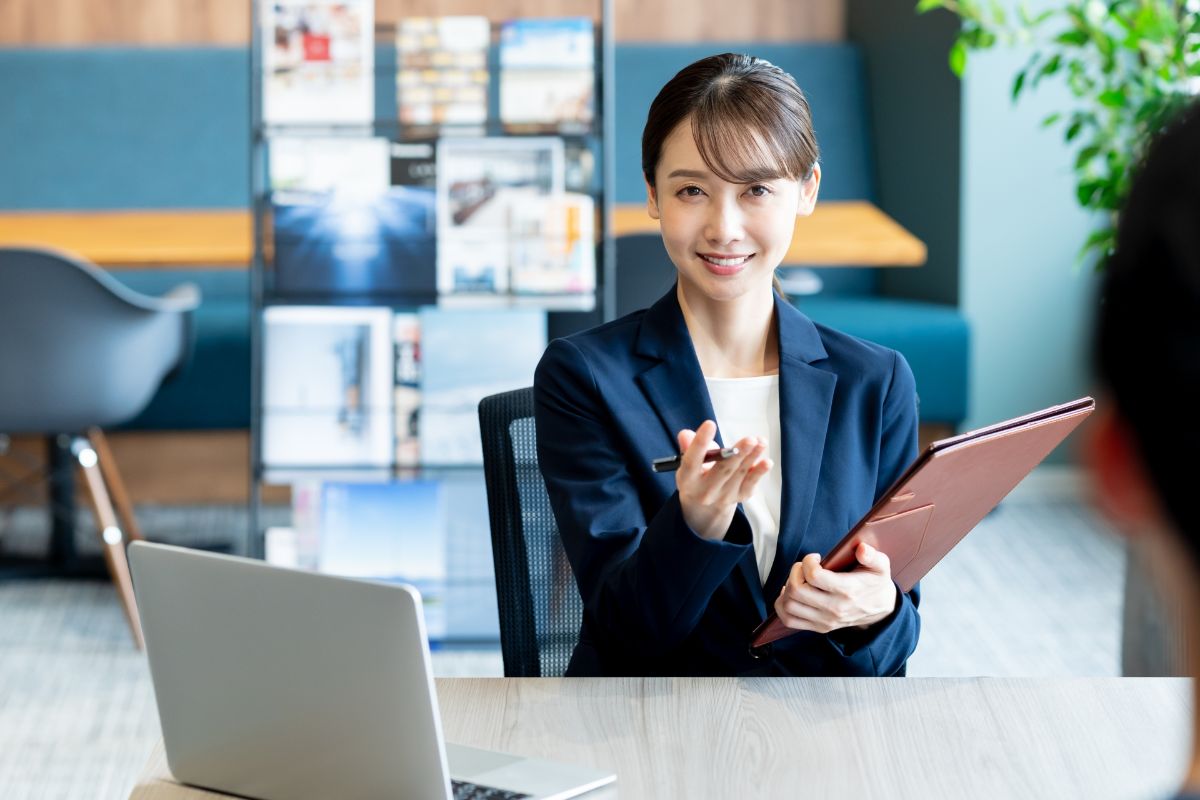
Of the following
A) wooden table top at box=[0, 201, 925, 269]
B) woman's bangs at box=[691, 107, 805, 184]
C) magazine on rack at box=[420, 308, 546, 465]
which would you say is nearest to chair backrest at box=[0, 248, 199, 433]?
wooden table top at box=[0, 201, 925, 269]

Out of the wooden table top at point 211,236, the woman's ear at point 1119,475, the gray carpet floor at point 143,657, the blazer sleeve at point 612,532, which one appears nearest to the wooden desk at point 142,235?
the wooden table top at point 211,236

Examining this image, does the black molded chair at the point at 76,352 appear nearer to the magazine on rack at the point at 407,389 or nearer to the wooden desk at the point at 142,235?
the wooden desk at the point at 142,235

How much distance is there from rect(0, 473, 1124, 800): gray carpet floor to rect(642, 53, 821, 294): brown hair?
1.73m

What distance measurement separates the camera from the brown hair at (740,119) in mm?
1587

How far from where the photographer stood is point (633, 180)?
203 inches

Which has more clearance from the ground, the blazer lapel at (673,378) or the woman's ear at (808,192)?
the woman's ear at (808,192)

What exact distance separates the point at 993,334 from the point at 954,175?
487mm

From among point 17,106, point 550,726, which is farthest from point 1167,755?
point 17,106

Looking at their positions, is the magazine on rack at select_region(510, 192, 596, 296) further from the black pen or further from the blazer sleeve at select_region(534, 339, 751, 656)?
the black pen

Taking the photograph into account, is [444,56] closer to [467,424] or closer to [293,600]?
[467,424]

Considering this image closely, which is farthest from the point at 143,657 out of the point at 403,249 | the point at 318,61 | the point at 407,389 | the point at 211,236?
the point at 318,61

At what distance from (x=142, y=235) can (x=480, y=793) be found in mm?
3191

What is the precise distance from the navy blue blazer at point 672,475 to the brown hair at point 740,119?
0.17 m

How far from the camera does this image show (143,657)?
3.42m
